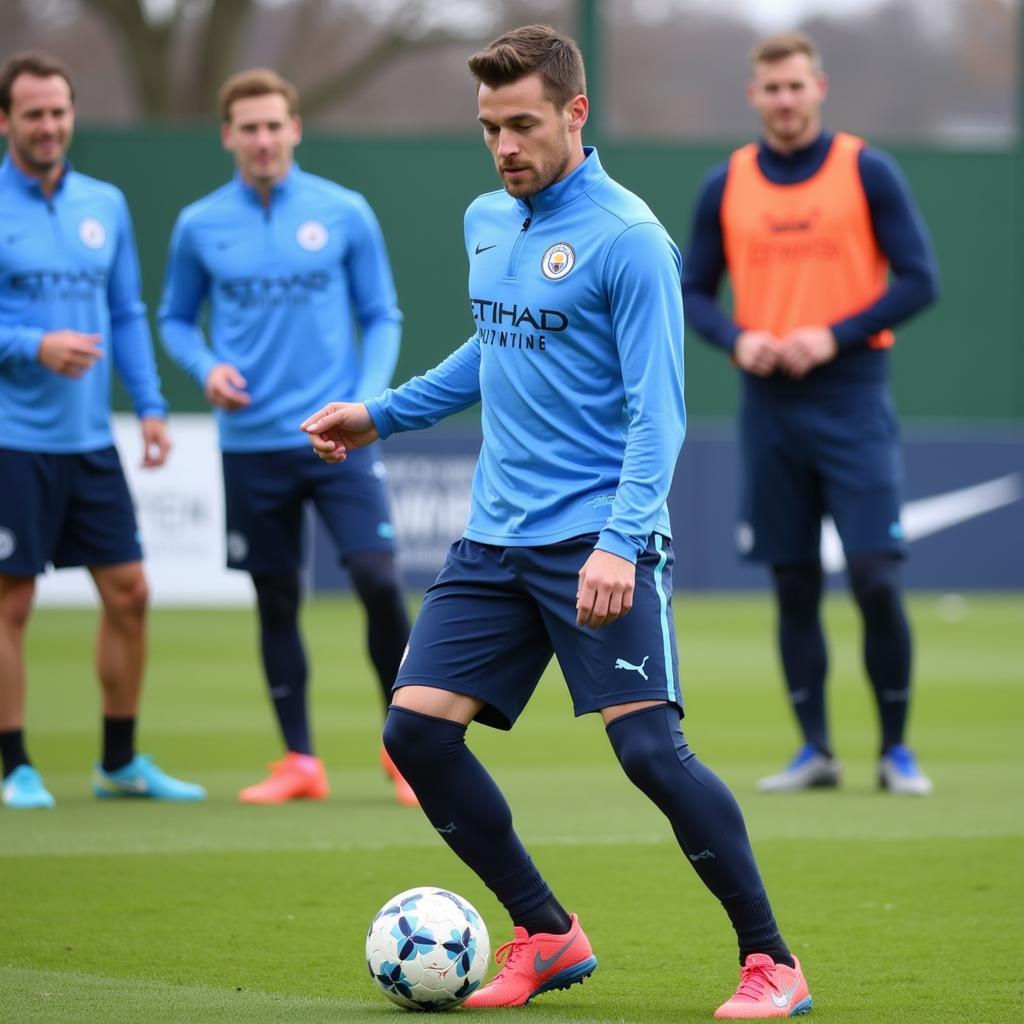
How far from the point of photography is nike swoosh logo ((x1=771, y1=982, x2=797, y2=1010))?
424 cm

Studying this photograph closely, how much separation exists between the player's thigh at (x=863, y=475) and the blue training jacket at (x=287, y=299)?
165cm

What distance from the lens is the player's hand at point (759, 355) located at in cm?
744

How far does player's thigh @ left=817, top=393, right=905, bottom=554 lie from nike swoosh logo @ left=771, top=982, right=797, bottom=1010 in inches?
131

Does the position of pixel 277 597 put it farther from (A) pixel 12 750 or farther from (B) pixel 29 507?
(A) pixel 12 750

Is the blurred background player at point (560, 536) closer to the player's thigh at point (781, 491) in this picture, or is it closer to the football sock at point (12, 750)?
the football sock at point (12, 750)

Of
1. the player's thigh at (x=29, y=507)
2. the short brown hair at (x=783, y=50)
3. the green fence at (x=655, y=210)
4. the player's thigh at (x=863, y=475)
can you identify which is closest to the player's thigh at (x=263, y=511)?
the player's thigh at (x=29, y=507)

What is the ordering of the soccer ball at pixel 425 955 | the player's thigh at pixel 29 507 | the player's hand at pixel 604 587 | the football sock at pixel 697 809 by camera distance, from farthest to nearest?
1. the player's thigh at pixel 29 507
2. the soccer ball at pixel 425 955
3. the football sock at pixel 697 809
4. the player's hand at pixel 604 587

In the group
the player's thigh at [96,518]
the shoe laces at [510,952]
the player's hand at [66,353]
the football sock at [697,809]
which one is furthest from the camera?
the player's thigh at [96,518]

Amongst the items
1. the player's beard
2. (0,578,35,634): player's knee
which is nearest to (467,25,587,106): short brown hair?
the player's beard

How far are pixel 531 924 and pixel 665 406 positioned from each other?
47.2 inches

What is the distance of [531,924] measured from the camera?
4523 mm

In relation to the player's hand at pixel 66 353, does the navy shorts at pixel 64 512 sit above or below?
below

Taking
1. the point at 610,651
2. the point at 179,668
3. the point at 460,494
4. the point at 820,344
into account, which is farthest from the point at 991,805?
the point at 460,494

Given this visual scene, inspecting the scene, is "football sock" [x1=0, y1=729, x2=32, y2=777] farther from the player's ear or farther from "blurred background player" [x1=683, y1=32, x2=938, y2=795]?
the player's ear
